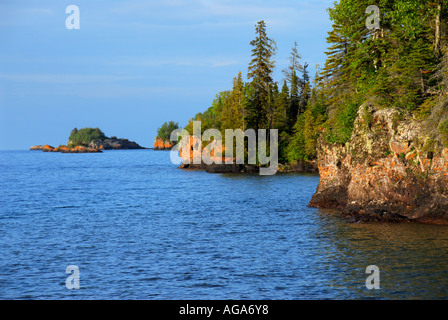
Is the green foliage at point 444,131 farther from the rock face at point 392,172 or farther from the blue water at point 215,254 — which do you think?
the blue water at point 215,254

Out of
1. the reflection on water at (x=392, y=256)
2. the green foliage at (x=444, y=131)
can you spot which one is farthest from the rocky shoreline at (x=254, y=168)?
the green foliage at (x=444, y=131)

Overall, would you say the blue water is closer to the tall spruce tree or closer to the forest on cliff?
the forest on cliff

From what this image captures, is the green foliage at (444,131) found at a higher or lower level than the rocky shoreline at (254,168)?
higher

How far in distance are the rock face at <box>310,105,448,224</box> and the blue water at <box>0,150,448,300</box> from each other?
5.53ft

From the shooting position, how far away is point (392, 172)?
3312cm

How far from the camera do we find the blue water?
19.0 m

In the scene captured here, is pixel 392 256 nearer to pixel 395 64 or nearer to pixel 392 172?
pixel 392 172

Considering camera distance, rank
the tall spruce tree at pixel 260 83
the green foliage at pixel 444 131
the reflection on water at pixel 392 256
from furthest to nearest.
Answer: the tall spruce tree at pixel 260 83
the green foliage at pixel 444 131
the reflection on water at pixel 392 256

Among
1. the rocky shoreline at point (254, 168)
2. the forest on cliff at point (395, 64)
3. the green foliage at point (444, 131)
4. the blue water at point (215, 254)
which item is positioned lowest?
the blue water at point (215, 254)

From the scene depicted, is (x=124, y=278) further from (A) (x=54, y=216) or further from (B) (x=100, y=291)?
(A) (x=54, y=216)

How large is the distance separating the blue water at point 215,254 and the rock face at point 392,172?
1686 millimetres

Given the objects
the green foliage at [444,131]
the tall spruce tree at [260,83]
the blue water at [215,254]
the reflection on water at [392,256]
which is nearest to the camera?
the reflection on water at [392,256]

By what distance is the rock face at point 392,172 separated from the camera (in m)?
30.6

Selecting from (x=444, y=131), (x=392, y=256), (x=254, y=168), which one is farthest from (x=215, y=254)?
(x=254, y=168)
